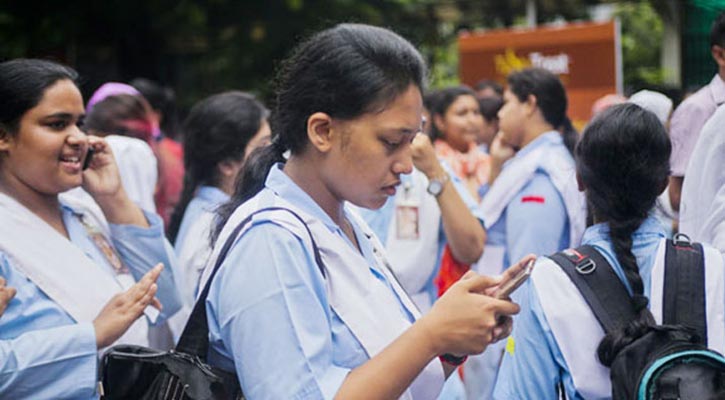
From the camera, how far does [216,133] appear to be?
4348 millimetres

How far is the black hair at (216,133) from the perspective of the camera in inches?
170

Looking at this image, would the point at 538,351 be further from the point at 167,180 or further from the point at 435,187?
the point at 167,180

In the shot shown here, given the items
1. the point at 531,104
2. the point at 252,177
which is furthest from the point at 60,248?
the point at 531,104

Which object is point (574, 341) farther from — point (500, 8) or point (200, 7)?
point (500, 8)

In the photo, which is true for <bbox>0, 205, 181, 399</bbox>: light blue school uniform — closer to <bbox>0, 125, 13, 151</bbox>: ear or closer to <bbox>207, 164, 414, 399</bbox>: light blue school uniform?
<bbox>0, 125, 13, 151</bbox>: ear

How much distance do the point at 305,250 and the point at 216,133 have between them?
8.27 ft

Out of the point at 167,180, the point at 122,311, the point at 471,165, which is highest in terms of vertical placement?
the point at 122,311

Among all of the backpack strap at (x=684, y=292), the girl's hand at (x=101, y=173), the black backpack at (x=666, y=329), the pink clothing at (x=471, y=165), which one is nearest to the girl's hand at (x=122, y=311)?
the girl's hand at (x=101, y=173)

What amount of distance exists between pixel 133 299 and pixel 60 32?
1027 centimetres

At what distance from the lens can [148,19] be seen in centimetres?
1327

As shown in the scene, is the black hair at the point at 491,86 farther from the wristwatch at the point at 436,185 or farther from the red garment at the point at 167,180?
the wristwatch at the point at 436,185

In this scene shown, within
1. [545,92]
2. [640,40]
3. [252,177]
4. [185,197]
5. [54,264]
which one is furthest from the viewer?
[640,40]

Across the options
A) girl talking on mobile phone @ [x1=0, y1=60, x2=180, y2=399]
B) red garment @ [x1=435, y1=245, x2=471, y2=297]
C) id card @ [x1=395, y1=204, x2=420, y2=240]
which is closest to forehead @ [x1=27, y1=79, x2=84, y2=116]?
girl talking on mobile phone @ [x1=0, y1=60, x2=180, y2=399]

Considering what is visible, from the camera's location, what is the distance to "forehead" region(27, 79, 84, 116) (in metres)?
3.03
